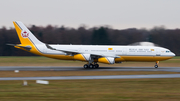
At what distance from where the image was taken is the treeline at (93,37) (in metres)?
81.8

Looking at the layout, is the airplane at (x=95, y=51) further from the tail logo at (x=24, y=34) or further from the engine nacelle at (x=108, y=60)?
the engine nacelle at (x=108, y=60)

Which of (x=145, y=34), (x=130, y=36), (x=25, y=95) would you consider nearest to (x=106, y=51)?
(x=25, y=95)

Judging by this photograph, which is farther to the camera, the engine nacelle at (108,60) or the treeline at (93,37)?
the treeline at (93,37)

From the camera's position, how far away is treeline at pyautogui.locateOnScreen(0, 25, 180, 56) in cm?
8175

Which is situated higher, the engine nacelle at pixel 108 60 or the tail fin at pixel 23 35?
the tail fin at pixel 23 35

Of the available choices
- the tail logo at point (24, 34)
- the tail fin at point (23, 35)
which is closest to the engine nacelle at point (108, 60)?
the tail fin at point (23, 35)

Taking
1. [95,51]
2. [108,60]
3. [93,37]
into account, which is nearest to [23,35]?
[95,51]

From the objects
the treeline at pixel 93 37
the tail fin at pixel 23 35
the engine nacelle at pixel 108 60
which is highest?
the treeline at pixel 93 37

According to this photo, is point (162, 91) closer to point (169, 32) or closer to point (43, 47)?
point (43, 47)

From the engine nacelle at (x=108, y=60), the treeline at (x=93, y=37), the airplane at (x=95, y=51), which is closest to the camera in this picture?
the engine nacelle at (x=108, y=60)

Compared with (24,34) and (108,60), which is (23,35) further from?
(108,60)

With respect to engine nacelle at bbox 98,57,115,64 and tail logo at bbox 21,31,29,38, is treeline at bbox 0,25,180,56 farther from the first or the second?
engine nacelle at bbox 98,57,115,64

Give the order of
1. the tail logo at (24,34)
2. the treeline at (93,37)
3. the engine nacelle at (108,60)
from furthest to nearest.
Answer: the treeline at (93,37)
the tail logo at (24,34)
the engine nacelle at (108,60)

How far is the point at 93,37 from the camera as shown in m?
87.3
